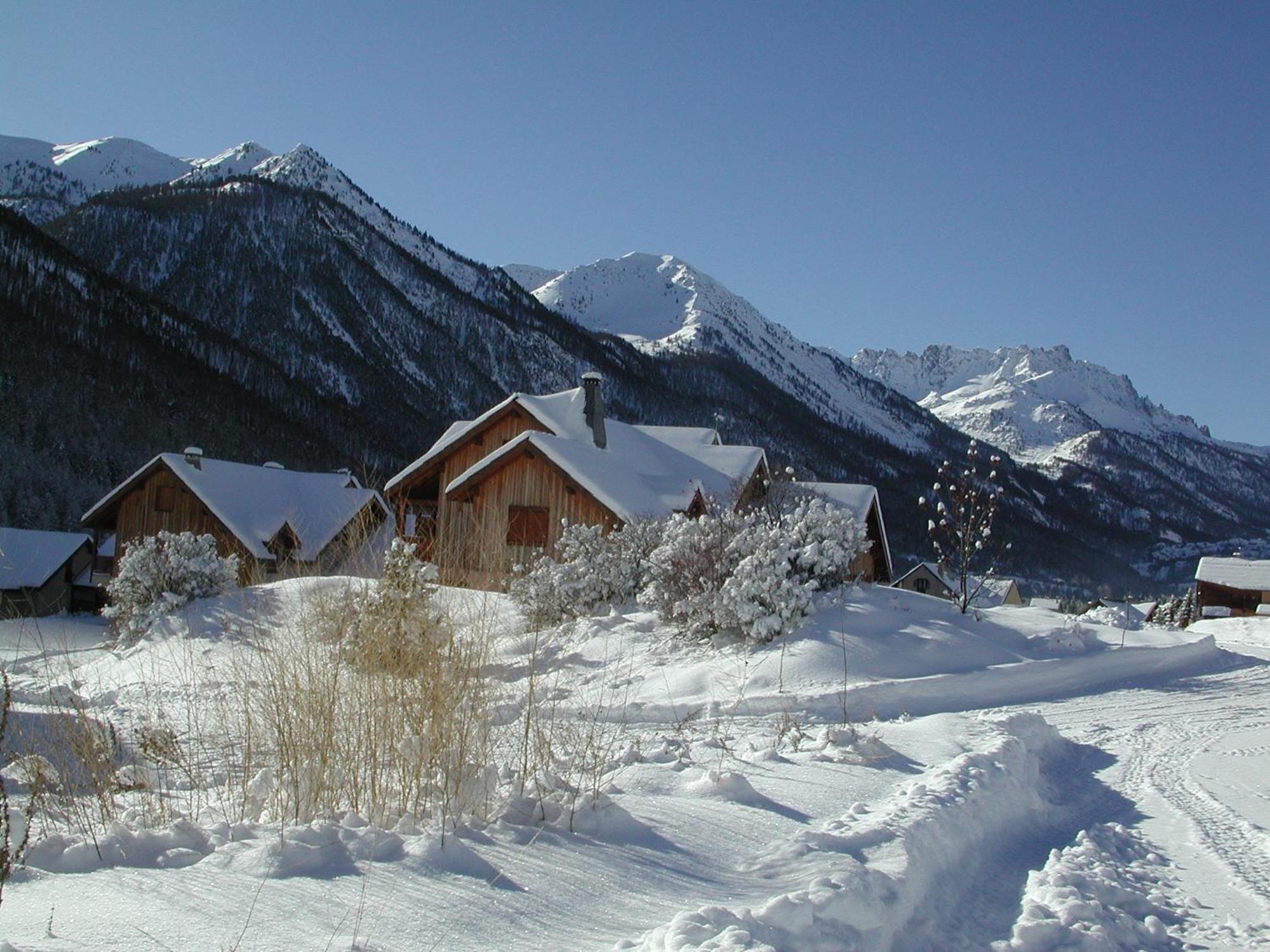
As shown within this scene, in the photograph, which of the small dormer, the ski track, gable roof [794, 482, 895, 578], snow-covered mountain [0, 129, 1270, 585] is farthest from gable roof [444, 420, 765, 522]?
snow-covered mountain [0, 129, 1270, 585]

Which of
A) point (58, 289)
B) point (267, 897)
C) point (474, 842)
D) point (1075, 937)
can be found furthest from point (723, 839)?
point (58, 289)

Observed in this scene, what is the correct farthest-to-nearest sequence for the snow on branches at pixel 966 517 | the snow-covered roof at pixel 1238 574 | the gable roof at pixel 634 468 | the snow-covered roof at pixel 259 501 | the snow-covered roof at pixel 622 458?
the snow-covered roof at pixel 1238 574 < the snow-covered roof at pixel 259 501 < the snow-covered roof at pixel 622 458 < the gable roof at pixel 634 468 < the snow on branches at pixel 966 517

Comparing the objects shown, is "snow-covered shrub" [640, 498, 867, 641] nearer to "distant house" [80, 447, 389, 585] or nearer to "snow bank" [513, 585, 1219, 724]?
"snow bank" [513, 585, 1219, 724]

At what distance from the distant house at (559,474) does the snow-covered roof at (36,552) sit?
19.2 meters

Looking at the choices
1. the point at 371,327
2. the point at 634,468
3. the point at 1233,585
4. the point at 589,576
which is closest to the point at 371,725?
the point at 589,576

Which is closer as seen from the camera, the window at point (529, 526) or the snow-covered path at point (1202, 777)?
the snow-covered path at point (1202, 777)

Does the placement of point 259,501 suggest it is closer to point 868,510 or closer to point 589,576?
point 868,510

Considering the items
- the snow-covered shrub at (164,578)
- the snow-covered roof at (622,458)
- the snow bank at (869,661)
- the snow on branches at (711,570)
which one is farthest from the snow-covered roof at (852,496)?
the snow-covered shrub at (164,578)

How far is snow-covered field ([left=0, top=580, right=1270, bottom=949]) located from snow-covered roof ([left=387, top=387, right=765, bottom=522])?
13380 mm

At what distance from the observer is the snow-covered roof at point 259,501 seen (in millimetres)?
36562

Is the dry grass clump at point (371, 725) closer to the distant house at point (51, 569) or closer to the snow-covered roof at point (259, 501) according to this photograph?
the snow-covered roof at point (259, 501)

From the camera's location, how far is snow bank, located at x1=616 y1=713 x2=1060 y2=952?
322cm

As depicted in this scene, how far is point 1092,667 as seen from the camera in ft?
45.9

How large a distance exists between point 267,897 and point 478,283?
15769 cm
